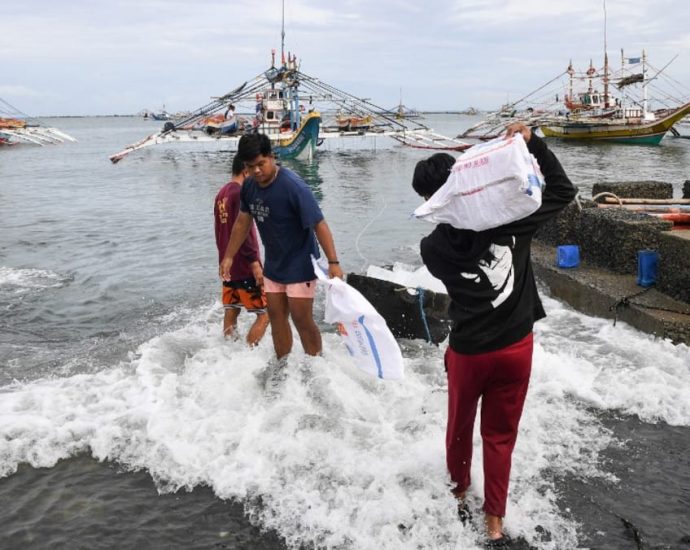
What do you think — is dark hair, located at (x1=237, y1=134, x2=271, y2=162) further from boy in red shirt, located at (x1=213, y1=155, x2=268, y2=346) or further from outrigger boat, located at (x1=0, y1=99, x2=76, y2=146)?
outrigger boat, located at (x1=0, y1=99, x2=76, y2=146)

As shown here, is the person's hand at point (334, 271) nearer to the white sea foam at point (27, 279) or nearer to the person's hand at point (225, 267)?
the person's hand at point (225, 267)

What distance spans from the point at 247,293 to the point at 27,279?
554 centimetres

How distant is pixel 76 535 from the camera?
3.16m

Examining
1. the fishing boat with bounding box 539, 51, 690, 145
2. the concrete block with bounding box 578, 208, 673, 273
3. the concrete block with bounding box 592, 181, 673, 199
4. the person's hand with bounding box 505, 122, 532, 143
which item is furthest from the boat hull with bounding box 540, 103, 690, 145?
the person's hand with bounding box 505, 122, 532, 143

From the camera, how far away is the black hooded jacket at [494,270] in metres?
2.55

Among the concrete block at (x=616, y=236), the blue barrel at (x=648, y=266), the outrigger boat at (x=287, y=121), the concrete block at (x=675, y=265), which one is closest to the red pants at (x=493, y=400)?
the concrete block at (x=675, y=265)

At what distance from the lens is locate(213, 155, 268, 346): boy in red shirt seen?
508cm

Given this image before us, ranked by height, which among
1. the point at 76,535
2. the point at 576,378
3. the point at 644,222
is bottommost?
the point at 76,535

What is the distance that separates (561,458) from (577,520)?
583 millimetres

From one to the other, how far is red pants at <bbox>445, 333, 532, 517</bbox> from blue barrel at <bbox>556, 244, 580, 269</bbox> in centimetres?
449

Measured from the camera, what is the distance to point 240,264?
5.23 metres

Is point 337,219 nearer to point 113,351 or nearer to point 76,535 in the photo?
point 113,351

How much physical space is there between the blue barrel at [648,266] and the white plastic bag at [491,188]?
3.88m

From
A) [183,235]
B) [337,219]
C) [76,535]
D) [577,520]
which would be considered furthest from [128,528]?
[337,219]
